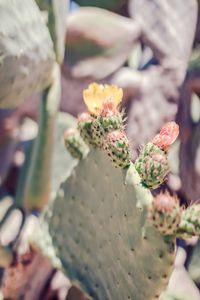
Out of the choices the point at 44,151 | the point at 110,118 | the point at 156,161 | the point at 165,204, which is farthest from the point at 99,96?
Result: the point at 44,151

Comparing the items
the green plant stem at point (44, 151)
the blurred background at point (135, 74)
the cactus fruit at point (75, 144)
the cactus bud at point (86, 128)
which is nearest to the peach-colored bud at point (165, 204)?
the cactus bud at point (86, 128)

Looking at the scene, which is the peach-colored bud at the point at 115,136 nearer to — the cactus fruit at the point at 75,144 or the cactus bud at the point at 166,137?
the cactus bud at the point at 166,137

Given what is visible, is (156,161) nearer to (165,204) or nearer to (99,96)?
(165,204)

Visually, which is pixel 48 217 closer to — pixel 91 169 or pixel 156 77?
pixel 91 169

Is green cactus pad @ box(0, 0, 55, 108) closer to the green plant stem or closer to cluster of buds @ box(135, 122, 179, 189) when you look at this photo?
the green plant stem

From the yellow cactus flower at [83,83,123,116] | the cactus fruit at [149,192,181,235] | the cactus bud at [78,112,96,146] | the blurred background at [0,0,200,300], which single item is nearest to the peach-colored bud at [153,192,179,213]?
the cactus fruit at [149,192,181,235]

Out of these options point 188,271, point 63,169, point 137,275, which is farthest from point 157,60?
point 137,275

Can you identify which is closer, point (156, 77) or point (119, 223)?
point (119, 223)
